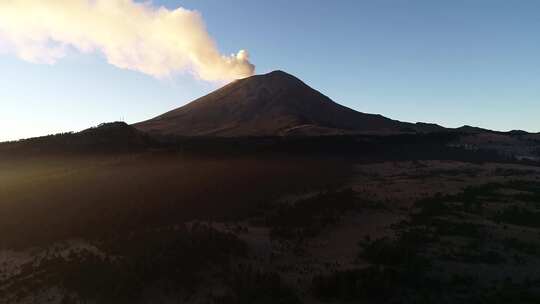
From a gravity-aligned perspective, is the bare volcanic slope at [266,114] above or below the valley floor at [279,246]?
above

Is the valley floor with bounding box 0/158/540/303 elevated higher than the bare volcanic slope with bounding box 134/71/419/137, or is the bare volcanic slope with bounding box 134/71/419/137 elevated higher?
the bare volcanic slope with bounding box 134/71/419/137

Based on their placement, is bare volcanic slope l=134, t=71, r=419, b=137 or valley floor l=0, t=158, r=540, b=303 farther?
bare volcanic slope l=134, t=71, r=419, b=137

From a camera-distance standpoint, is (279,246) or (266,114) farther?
(266,114)

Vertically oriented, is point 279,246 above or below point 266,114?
below

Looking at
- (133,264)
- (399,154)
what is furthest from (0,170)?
(399,154)

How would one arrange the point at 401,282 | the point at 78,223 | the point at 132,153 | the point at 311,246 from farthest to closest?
the point at 132,153
the point at 78,223
the point at 311,246
the point at 401,282

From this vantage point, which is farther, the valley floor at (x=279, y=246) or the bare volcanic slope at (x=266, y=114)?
the bare volcanic slope at (x=266, y=114)

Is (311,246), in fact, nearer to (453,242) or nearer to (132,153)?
(453,242)

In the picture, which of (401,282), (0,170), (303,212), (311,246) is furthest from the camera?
(0,170)
